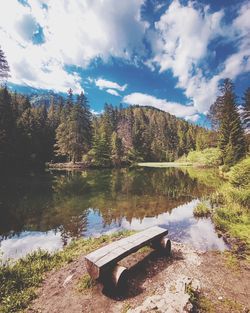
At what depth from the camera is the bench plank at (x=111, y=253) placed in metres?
4.39

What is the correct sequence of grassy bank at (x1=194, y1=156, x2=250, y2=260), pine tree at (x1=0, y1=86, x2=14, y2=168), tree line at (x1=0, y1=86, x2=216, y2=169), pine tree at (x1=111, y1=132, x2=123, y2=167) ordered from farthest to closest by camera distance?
pine tree at (x1=111, y1=132, x2=123, y2=167)
tree line at (x1=0, y1=86, x2=216, y2=169)
pine tree at (x1=0, y1=86, x2=14, y2=168)
grassy bank at (x1=194, y1=156, x2=250, y2=260)

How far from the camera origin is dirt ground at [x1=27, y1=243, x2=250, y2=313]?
401 cm

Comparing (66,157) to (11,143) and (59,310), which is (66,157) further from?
(59,310)

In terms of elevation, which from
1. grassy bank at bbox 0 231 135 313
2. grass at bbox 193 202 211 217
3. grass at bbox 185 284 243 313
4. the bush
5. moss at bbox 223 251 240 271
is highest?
the bush

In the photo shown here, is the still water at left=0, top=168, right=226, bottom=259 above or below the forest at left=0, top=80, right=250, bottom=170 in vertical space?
below

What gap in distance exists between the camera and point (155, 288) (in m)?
4.62

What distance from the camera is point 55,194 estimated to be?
1644 cm

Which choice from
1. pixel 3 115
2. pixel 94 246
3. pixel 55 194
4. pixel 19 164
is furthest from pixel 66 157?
pixel 94 246

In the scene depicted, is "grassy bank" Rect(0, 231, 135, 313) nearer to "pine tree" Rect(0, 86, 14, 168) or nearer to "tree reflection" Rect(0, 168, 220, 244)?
"tree reflection" Rect(0, 168, 220, 244)

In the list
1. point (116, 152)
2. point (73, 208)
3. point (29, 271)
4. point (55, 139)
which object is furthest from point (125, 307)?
point (55, 139)

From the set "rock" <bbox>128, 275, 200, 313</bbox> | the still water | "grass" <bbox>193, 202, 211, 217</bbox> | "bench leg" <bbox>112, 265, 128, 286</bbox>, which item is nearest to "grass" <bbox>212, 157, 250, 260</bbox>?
the still water

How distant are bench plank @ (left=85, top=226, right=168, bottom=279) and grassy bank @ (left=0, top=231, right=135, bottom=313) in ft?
4.67

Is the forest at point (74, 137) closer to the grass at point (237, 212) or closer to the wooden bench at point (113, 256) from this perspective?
the grass at point (237, 212)

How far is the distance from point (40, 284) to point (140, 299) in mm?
2483
